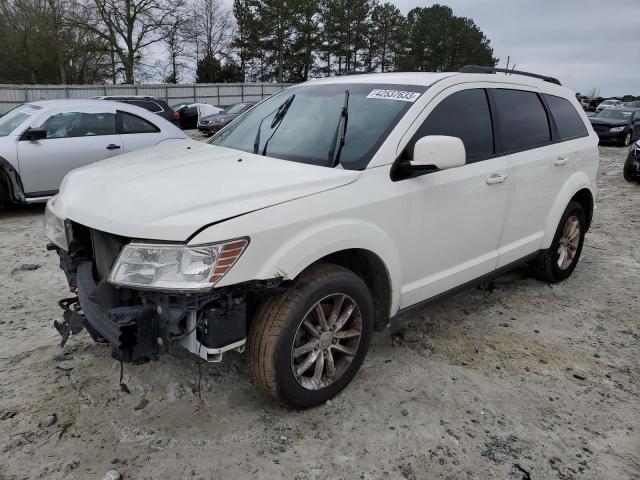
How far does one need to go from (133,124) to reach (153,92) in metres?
25.9

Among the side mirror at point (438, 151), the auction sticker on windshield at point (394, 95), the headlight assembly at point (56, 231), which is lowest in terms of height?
the headlight assembly at point (56, 231)

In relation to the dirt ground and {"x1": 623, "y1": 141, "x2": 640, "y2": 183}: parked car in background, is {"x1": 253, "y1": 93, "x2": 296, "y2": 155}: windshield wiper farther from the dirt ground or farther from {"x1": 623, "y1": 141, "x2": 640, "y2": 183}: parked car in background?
{"x1": 623, "y1": 141, "x2": 640, "y2": 183}: parked car in background

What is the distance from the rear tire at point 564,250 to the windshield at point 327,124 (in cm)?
226

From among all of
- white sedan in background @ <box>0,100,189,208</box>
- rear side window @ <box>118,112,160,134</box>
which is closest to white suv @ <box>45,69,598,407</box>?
white sedan in background @ <box>0,100,189,208</box>

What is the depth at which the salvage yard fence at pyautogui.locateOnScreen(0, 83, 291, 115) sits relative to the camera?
2603 centimetres

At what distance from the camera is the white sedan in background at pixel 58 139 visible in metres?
7.08

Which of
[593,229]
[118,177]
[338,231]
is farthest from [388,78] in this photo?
[593,229]

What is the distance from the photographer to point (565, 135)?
15.4 feet

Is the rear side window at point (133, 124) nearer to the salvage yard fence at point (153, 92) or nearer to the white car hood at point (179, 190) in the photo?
the white car hood at point (179, 190)

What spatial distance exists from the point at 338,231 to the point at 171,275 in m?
0.88

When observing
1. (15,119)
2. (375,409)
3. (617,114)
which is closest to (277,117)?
(375,409)

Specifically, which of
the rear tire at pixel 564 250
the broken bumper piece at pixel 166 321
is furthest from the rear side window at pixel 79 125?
the rear tire at pixel 564 250

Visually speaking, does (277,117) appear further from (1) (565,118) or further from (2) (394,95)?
(1) (565,118)

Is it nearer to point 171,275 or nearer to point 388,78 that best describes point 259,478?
point 171,275
